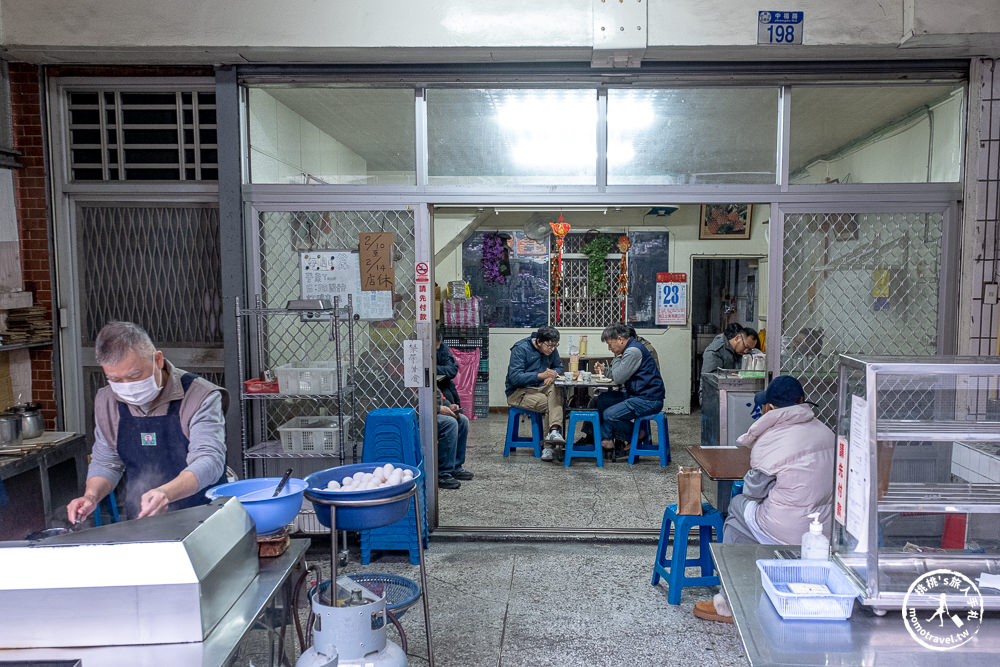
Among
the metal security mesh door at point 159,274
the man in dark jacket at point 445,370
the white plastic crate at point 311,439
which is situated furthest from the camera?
the man in dark jacket at point 445,370

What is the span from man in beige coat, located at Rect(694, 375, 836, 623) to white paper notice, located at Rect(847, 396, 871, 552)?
39.9 inches

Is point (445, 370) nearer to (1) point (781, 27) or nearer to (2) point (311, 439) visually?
(2) point (311, 439)

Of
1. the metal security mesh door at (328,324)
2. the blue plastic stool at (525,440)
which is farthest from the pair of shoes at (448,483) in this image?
→ the metal security mesh door at (328,324)

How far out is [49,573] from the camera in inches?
74.5

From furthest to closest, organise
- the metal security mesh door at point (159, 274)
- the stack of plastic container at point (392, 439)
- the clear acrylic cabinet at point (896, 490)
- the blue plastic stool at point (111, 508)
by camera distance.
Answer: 1. the metal security mesh door at point (159, 274)
2. the stack of plastic container at point (392, 439)
3. the blue plastic stool at point (111, 508)
4. the clear acrylic cabinet at point (896, 490)

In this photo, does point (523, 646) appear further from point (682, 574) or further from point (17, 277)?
point (17, 277)

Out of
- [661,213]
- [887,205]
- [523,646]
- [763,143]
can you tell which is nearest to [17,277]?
[523,646]

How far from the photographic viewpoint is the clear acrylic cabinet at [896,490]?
2.01 metres

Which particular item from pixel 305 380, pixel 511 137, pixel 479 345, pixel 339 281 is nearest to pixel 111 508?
pixel 305 380

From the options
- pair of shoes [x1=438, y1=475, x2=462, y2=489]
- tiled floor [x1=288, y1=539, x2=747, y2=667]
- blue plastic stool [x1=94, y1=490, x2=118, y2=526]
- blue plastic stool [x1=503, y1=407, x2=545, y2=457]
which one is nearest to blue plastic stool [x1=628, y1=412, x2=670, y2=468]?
blue plastic stool [x1=503, y1=407, x2=545, y2=457]

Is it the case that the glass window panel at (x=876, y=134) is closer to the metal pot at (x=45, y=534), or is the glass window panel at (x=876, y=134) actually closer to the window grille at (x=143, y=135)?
the window grille at (x=143, y=135)

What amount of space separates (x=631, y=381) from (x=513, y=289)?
9.48 ft

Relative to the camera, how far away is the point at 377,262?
4.46 metres

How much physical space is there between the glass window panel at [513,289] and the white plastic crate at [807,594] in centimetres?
686
